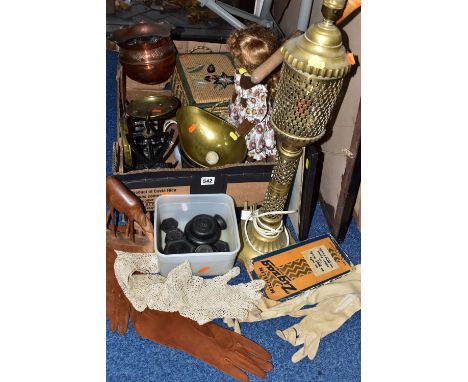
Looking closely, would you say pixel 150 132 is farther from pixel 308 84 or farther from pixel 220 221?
pixel 308 84

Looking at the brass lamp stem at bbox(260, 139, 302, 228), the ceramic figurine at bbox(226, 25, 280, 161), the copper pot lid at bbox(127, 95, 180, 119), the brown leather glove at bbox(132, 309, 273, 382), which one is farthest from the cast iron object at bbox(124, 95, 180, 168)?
the brown leather glove at bbox(132, 309, 273, 382)

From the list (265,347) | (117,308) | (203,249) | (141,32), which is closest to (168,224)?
(203,249)

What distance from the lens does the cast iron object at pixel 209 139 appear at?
53.7 inches

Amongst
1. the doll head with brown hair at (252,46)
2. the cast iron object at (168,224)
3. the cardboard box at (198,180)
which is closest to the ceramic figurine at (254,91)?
the doll head with brown hair at (252,46)

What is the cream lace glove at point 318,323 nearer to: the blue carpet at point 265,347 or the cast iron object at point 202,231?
the blue carpet at point 265,347

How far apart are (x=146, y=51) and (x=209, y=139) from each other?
0.52m

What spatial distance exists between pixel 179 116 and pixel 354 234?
66cm

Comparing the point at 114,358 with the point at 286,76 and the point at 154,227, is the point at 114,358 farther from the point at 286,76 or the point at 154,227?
the point at 286,76

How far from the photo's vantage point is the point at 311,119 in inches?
37.2

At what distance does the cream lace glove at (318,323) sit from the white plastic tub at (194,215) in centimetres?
23

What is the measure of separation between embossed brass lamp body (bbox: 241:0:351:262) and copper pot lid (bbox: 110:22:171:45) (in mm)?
924

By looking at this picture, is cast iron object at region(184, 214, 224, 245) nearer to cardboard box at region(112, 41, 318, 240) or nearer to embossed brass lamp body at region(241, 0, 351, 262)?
cardboard box at region(112, 41, 318, 240)

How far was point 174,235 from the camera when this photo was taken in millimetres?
1221

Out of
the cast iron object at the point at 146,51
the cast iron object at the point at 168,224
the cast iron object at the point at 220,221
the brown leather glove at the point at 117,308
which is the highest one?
the cast iron object at the point at 146,51
